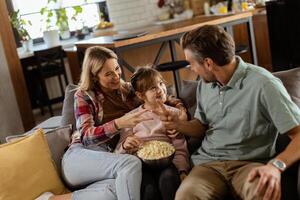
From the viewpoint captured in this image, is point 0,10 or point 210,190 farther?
point 0,10

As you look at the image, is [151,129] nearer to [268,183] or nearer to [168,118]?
[168,118]

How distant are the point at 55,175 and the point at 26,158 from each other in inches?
7.1

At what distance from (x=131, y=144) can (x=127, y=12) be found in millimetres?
4184

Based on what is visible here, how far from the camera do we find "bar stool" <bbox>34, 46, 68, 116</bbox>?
5.40 m

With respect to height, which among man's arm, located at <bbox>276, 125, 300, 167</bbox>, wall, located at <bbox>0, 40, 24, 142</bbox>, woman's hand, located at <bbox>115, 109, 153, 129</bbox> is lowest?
wall, located at <bbox>0, 40, 24, 142</bbox>

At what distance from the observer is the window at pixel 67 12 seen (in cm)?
614

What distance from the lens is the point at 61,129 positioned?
2.46 m

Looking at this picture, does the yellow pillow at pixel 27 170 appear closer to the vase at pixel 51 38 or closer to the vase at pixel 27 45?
the vase at pixel 27 45

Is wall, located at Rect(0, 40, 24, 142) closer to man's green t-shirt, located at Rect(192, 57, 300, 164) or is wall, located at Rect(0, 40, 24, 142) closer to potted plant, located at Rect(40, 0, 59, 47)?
potted plant, located at Rect(40, 0, 59, 47)

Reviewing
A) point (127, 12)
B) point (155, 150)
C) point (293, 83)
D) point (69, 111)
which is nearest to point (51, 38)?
point (127, 12)

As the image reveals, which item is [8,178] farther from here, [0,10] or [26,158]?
[0,10]

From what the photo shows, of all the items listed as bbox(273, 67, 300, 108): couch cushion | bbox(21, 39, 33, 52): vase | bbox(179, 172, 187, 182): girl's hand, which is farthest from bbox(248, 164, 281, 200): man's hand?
bbox(21, 39, 33, 52): vase

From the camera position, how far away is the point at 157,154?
77.7 inches

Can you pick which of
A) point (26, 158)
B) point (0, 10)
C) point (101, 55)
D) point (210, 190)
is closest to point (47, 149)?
point (26, 158)
